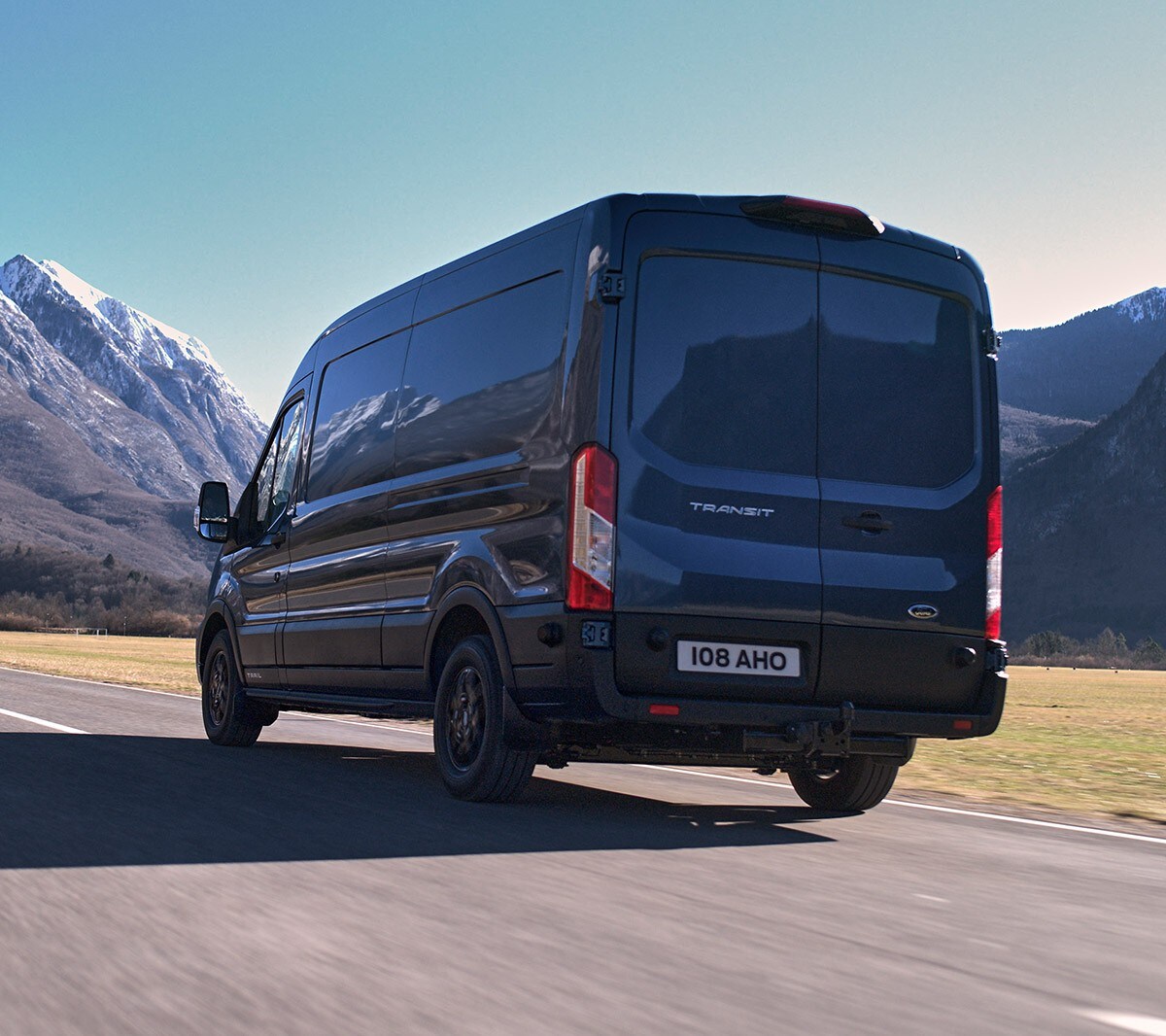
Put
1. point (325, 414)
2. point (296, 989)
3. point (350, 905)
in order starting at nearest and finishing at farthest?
point (296, 989) → point (350, 905) → point (325, 414)

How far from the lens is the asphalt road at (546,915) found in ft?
12.1

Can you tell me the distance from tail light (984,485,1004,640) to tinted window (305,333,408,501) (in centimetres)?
338

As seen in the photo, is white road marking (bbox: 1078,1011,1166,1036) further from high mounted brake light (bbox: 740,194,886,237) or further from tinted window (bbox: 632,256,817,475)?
high mounted brake light (bbox: 740,194,886,237)

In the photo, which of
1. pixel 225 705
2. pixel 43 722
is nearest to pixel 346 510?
pixel 225 705

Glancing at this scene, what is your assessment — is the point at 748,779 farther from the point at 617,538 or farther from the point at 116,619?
the point at 116,619

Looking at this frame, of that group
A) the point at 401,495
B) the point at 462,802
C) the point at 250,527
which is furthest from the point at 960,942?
the point at 250,527

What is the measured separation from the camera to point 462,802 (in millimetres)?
7945

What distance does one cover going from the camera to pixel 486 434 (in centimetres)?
784

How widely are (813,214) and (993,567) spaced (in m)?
1.96

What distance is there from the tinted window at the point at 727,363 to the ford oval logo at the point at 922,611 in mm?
823

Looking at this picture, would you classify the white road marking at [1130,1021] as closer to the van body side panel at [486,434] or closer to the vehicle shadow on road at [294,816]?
the vehicle shadow on road at [294,816]

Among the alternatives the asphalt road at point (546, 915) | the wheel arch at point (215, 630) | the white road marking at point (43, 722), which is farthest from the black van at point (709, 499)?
the white road marking at point (43, 722)

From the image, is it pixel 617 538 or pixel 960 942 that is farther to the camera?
pixel 617 538

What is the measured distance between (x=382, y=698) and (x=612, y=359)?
2.97 m
